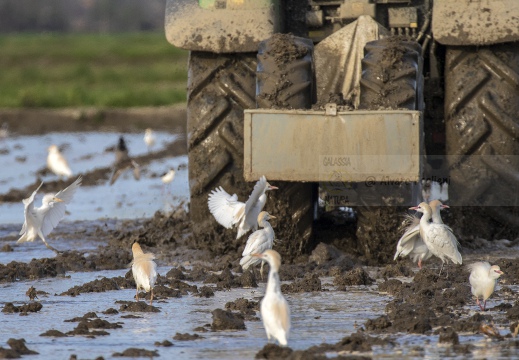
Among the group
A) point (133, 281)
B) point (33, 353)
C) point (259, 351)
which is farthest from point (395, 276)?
point (33, 353)

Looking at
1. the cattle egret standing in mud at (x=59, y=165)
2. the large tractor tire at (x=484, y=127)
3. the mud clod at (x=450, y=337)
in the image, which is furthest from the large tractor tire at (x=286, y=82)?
the cattle egret standing in mud at (x=59, y=165)

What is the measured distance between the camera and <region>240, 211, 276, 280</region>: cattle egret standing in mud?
27.2ft

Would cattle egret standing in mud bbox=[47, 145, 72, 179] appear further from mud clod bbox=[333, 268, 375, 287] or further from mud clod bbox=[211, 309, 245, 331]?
mud clod bbox=[211, 309, 245, 331]

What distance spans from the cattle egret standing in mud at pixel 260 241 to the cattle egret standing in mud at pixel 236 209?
0.43 ft

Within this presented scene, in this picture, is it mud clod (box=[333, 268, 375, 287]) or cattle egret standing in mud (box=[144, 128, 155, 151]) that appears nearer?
mud clod (box=[333, 268, 375, 287])

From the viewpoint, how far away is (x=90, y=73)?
140 ft

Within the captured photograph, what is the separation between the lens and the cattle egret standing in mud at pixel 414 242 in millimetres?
8453

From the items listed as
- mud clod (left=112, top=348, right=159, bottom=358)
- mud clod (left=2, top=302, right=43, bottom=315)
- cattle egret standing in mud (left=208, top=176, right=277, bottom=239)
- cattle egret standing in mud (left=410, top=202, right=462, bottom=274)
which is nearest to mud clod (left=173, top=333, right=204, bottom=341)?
mud clod (left=112, top=348, right=159, bottom=358)

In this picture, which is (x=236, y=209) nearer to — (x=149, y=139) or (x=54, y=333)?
(x=54, y=333)

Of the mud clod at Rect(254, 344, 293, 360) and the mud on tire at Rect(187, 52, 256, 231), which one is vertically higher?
the mud on tire at Rect(187, 52, 256, 231)

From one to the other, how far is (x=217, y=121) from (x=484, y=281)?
2659 millimetres

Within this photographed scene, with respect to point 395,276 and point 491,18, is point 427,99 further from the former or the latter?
point 395,276

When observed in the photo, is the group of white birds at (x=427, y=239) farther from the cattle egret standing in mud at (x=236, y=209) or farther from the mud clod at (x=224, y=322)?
the mud clod at (x=224, y=322)

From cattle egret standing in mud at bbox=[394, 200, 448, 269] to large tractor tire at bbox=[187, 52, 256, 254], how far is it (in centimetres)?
130
